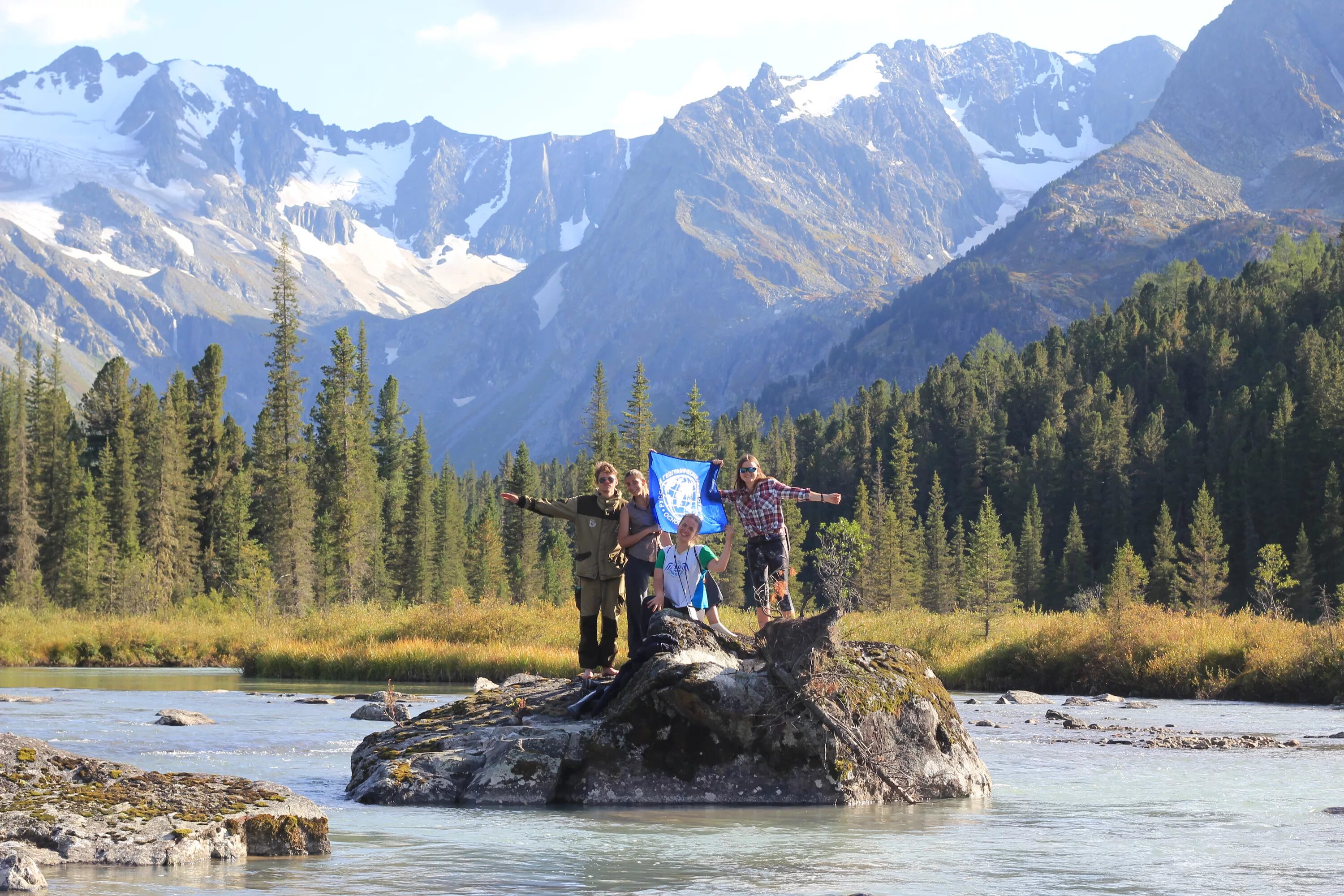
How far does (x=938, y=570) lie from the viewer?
120 m

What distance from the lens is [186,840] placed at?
38.6 feet

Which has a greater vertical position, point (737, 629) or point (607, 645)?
point (737, 629)

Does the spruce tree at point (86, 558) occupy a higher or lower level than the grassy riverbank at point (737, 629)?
higher

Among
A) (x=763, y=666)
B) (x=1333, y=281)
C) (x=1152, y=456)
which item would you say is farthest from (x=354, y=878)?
(x=1333, y=281)

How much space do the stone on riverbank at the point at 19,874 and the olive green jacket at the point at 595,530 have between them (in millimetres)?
7424

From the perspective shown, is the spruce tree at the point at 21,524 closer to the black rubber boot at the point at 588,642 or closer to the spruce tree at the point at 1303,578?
the black rubber boot at the point at 588,642

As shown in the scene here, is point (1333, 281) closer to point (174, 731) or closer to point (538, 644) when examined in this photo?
point (538, 644)

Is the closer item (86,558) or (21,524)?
(86,558)

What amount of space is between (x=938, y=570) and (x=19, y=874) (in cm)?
11410

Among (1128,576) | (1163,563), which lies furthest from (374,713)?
(1163,563)

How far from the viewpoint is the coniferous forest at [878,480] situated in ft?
274

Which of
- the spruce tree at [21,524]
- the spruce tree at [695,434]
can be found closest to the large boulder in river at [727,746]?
the spruce tree at [695,434]

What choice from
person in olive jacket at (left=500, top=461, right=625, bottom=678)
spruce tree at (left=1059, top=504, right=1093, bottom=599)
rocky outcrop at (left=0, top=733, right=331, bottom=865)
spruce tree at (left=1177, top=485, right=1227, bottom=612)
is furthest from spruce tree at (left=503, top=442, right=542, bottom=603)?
rocky outcrop at (left=0, top=733, right=331, bottom=865)

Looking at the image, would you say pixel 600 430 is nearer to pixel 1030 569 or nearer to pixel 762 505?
pixel 1030 569
